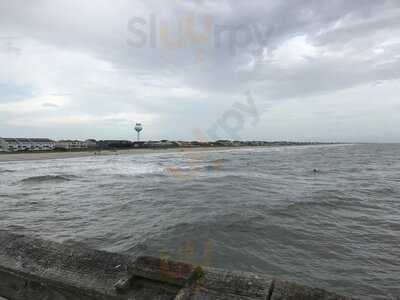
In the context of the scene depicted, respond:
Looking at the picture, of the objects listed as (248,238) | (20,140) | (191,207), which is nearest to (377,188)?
(191,207)

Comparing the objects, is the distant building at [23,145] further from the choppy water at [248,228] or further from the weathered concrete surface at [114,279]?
the weathered concrete surface at [114,279]

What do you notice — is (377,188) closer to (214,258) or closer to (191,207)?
(191,207)

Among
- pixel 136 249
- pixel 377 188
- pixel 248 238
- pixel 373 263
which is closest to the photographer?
pixel 373 263

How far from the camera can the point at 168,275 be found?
2.54 meters

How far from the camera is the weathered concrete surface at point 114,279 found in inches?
91.9

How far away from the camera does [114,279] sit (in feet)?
8.84

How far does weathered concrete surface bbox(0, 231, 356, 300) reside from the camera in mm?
2334

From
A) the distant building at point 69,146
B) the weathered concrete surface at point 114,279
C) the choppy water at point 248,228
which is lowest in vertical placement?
the choppy water at point 248,228

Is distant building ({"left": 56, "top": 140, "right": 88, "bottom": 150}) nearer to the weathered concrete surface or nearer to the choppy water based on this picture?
the choppy water

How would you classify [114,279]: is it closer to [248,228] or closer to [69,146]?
[248,228]

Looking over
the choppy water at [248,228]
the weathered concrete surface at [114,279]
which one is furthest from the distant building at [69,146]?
the weathered concrete surface at [114,279]

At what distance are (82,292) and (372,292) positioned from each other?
544 cm

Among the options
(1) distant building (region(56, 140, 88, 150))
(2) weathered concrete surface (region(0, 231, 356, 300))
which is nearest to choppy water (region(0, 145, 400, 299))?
(2) weathered concrete surface (region(0, 231, 356, 300))

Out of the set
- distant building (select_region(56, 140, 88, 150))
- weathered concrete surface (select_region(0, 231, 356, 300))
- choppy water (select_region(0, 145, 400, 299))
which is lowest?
choppy water (select_region(0, 145, 400, 299))
